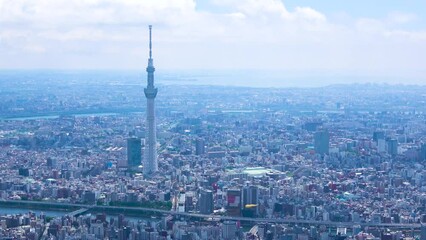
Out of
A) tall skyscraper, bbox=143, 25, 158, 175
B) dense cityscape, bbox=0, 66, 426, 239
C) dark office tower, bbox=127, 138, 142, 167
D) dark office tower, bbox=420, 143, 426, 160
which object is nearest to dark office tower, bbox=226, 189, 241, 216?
dense cityscape, bbox=0, 66, 426, 239

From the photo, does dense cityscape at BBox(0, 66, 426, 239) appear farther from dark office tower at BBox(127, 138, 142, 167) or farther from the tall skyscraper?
the tall skyscraper

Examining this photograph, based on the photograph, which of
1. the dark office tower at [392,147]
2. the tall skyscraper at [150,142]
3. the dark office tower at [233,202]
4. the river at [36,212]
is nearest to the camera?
the dark office tower at [233,202]

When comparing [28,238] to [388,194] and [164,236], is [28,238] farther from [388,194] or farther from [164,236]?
[388,194]

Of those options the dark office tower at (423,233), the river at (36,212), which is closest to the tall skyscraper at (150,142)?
the river at (36,212)

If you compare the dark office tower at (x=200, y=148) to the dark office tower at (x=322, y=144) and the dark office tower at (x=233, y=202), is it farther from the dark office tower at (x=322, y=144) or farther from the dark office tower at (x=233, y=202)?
the dark office tower at (x=233, y=202)

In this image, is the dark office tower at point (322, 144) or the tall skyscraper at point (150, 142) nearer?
the tall skyscraper at point (150, 142)

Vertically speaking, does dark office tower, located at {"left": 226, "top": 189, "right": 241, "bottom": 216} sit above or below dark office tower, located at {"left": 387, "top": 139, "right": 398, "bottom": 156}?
below

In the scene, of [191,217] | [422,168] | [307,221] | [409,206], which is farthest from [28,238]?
[422,168]

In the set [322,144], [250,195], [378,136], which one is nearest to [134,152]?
[322,144]
